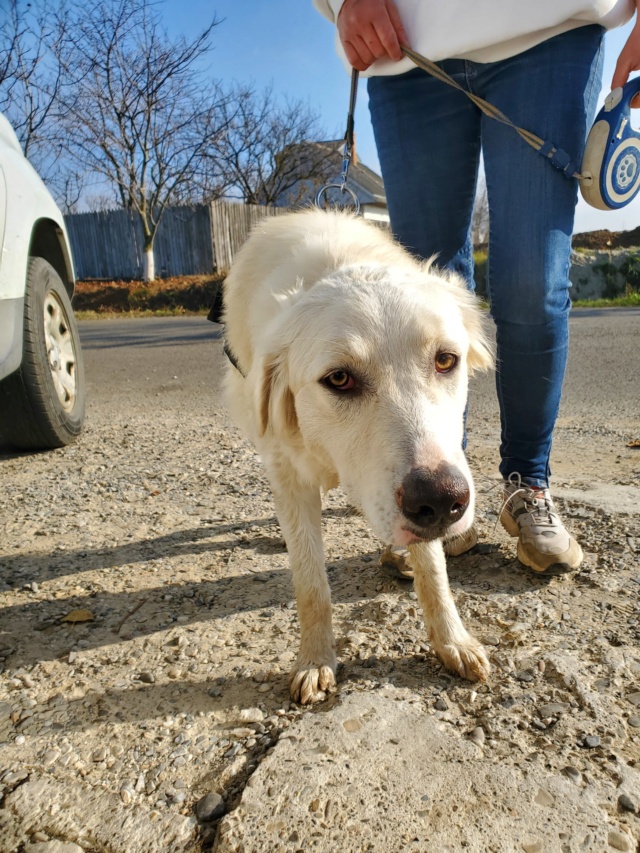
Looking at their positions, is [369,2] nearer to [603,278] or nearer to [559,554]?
[559,554]

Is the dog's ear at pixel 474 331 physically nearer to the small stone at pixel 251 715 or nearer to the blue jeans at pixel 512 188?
the blue jeans at pixel 512 188

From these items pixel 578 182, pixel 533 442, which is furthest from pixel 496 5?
pixel 533 442

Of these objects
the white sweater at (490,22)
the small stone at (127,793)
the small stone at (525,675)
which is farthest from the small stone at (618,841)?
the white sweater at (490,22)

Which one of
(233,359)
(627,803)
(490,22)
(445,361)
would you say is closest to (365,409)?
(445,361)

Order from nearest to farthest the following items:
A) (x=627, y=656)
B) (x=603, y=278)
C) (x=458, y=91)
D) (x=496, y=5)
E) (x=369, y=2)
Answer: (x=627, y=656) → (x=496, y=5) → (x=369, y=2) → (x=458, y=91) → (x=603, y=278)

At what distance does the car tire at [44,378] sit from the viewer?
3447 mm

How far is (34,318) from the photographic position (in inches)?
136

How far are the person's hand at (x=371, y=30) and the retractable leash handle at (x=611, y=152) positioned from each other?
766mm

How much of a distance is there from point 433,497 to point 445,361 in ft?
1.70

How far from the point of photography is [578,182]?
89.7 inches

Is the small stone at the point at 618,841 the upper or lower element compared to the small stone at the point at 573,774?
upper

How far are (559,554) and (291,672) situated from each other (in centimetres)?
107

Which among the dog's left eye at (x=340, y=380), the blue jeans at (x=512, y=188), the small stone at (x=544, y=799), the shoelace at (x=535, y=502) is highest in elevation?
the blue jeans at (x=512, y=188)

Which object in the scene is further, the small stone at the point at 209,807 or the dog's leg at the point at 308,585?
the dog's leg at the point at 308,585
